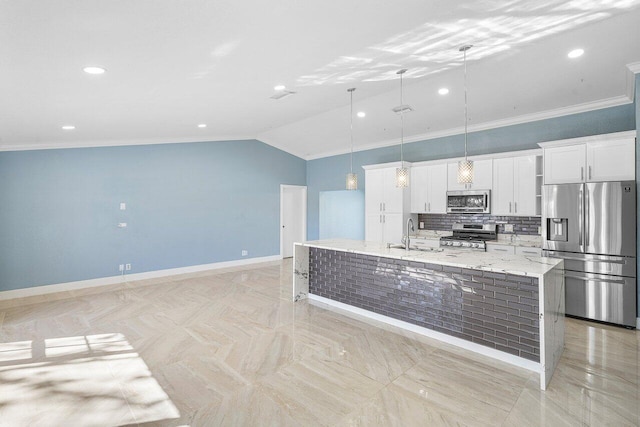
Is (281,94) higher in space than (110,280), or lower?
higher

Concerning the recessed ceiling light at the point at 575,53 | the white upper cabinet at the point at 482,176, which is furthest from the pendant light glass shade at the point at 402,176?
the white upper cabinet at the point at 482,176

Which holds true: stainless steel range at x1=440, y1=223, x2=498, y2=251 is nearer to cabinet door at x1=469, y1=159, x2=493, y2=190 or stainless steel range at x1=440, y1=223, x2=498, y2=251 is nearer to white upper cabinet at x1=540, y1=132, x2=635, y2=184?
cabinet door at x1=469, y1=159, x2=493, y2=190

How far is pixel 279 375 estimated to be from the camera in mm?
2748

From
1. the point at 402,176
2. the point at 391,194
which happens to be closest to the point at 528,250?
the point at 391,194

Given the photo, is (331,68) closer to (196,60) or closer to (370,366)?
(196,60)

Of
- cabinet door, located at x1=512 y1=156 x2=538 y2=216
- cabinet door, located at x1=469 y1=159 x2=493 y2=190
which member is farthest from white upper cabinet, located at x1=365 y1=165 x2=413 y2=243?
cabinet door, located at x1=512 y1=156 x2=538 y2=216

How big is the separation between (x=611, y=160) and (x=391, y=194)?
10.7ft

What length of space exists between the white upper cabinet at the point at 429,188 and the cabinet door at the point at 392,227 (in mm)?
375

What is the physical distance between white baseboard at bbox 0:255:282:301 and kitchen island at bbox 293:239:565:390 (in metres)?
3.72

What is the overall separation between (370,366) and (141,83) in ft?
11.0

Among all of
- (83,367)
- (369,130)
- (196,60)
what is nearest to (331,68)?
(196,60)

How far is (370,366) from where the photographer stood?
287cm

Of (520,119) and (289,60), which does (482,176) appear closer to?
(520,119)

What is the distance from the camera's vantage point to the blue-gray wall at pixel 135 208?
17.0 feet
